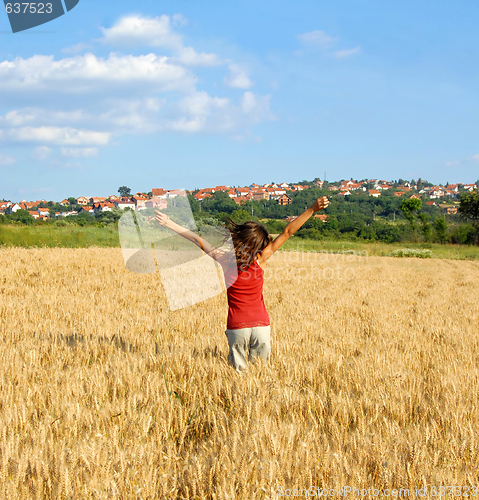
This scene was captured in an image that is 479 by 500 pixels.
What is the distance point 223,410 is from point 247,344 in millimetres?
890

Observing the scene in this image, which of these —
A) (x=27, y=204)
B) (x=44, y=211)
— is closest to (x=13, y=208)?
(x=27, y=204)

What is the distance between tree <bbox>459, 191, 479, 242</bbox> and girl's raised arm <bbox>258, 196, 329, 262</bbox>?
62.2 meters

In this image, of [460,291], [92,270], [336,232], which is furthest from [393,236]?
[92,270]

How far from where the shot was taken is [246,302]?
376 centimetres

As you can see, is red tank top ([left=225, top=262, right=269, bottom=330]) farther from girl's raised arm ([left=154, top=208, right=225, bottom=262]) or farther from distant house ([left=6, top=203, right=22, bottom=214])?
distant house ([left=6, top=203, right=22, bottom=214])

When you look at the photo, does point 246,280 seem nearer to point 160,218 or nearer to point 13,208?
point 160,218

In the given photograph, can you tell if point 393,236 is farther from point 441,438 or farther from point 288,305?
point 441,438

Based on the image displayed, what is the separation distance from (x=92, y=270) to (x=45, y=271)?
1.60 meters

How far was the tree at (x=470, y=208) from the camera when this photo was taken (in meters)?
58.1

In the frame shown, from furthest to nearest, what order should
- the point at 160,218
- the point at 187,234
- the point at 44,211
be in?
the point at 44,211, the point at 187,234, the point at 160,218

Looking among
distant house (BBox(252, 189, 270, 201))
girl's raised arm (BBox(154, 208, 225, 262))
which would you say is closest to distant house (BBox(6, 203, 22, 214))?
distant house (BBox(252, 189, 270, 201))

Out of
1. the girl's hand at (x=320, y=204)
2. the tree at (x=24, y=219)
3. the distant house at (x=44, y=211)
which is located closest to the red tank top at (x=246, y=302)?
the girl's hand at (x=320, y=204)

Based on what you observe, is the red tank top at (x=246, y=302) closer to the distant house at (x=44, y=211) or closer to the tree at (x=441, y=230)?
the tree at (x=441, y=230)

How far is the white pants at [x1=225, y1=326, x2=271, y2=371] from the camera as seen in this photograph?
3.77m
